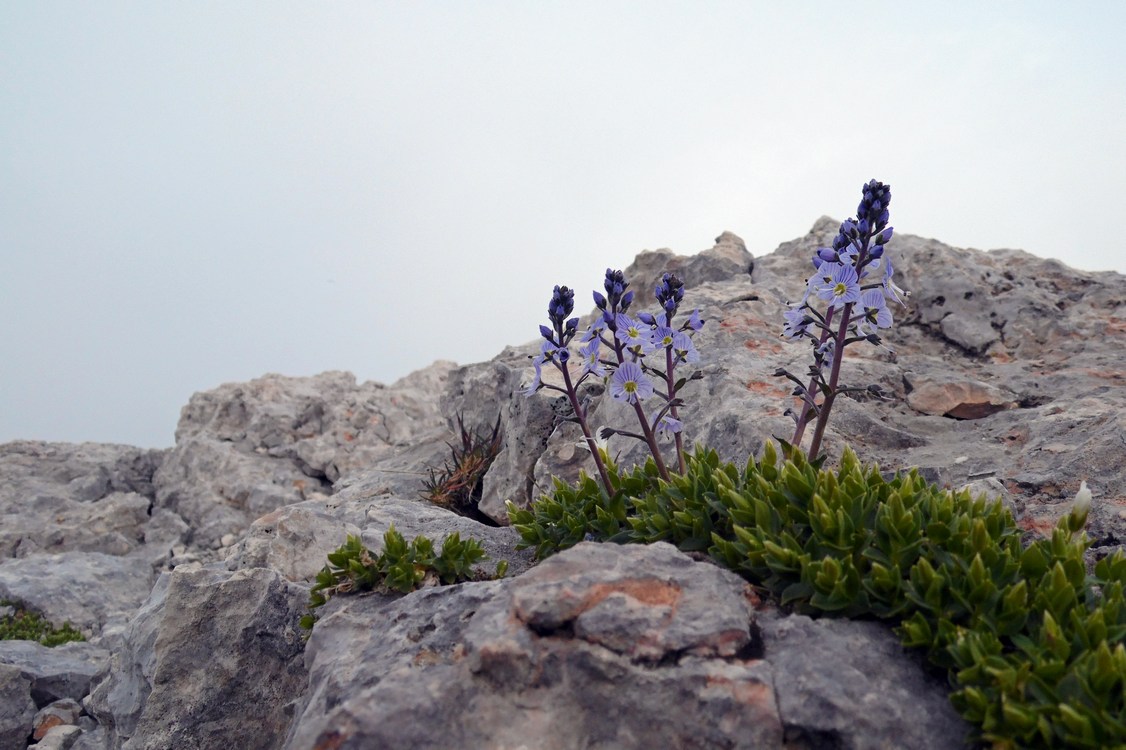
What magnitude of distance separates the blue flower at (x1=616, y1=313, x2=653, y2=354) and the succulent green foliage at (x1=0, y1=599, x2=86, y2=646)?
8.78m

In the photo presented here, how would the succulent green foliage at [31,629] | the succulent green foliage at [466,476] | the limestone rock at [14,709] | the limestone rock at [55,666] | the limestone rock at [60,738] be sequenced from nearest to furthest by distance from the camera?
1. the limestone rock at [60,738]
2. the limestone rock at [14,709]
3. the limestone rock at [55,666]
4. the succulent green foliage at [466,476]
5. the succulent green foliage at [31,629]

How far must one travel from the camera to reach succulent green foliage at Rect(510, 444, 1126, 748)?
9.74ft

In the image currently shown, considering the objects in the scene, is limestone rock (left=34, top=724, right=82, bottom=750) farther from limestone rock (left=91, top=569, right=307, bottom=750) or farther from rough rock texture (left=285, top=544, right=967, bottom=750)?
rough rock texture (left=285, top=544, right=967, bottom=750)

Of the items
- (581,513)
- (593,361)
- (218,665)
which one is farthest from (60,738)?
(593,361)

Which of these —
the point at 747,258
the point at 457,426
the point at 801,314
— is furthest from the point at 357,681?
the point at 747,258

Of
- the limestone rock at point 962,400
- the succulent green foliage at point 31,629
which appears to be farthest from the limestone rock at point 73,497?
the limestone rock at point 962,400

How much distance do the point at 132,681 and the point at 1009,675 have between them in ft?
19.0

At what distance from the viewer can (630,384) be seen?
4.86 m

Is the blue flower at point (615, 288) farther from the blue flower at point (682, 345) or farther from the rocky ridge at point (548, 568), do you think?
→ the rocky ridge at point (548, 568)

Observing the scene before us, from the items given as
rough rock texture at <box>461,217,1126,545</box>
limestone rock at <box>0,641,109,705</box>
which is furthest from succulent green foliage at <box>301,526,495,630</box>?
limestone rock at <box>0,641,109,705</box>

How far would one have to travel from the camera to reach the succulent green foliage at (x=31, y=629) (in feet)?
30.5

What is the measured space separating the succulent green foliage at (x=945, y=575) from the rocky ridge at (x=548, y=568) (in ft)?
0.70

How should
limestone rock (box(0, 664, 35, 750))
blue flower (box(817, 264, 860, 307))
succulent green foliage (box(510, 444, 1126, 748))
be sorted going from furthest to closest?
limestone rock (box(0, 664, 35, 750))
blue flower (box(817, 264, 860, 307))
succulent green foliage (box(510, 444, 1126, 748))

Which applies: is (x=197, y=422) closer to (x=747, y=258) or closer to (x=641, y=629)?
(x=747, y=258)
